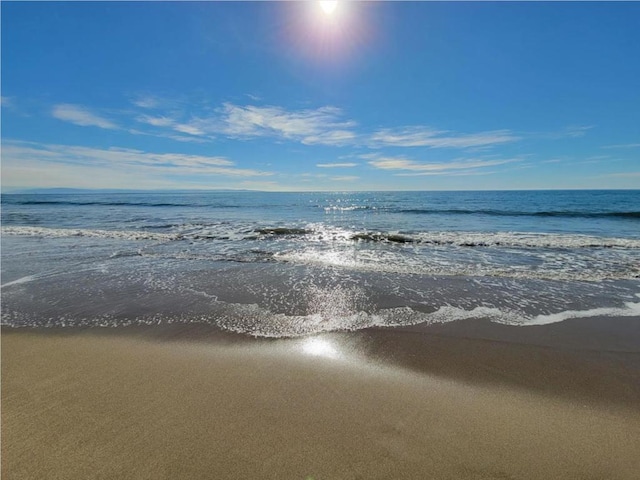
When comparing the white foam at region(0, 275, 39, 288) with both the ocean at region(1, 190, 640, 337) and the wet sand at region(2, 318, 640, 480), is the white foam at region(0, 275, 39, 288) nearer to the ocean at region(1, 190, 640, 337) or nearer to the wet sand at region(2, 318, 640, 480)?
the ocean at region(1, 190, 640, 337)

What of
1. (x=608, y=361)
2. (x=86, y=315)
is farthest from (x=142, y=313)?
(x=608, y=361)

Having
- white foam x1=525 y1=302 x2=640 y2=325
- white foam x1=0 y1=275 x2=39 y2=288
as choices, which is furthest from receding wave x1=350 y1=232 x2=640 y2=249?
white foam x1=0 y1=275 x2=39 y2=288

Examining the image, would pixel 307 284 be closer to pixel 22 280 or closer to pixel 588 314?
pixel 588 314

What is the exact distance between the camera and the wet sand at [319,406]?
238 centimetres

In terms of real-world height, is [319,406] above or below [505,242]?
above

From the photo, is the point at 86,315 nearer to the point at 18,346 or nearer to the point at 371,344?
the point at 18,346

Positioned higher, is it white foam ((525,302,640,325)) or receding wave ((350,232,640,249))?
white foam ((525,302,640,325))

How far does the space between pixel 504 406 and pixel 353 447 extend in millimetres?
1672

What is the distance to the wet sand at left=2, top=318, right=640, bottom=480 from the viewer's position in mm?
2383

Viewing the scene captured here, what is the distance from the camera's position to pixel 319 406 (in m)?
3.02

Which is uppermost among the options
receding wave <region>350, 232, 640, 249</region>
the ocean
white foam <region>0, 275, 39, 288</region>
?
white foam <region>0, 275, 39, 288</region>

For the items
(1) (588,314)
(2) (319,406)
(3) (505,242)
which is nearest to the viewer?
(2) (319,406)

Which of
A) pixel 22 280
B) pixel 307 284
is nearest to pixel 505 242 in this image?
pixel 307 284

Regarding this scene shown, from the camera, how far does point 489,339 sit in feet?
15.3
